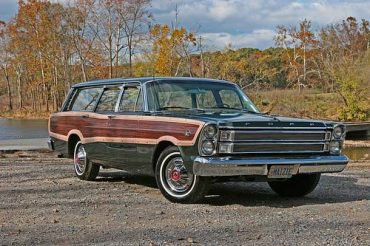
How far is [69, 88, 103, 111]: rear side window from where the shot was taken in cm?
1006

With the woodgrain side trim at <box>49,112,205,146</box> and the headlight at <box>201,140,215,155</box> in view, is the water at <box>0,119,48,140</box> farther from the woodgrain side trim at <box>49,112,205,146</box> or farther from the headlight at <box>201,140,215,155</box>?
the headlight at <box>201,140,215,155</box>

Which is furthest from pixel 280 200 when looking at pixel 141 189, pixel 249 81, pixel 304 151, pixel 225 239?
pixel 249 81

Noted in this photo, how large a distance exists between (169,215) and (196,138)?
999mm

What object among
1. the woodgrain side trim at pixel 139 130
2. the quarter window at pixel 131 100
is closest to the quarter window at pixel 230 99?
the quarter window at pixel 131 100

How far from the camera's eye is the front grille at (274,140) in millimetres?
7223

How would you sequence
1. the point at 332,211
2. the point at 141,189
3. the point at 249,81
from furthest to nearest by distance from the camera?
the point at 249,81 → the point at 141,189 → the point at 332,211

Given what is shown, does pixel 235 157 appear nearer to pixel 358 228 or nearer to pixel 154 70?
pixel 358 228

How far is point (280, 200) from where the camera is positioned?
27.6ft

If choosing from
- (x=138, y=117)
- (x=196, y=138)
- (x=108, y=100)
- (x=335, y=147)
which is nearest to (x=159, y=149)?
(x=138, y=117)

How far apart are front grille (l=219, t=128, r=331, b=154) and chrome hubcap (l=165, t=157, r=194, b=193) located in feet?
2.31

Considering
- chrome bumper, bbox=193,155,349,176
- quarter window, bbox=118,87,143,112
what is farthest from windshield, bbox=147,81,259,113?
chrome bumper, bbox=193,155,349,176

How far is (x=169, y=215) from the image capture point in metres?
6.93

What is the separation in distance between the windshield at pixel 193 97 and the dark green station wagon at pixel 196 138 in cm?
1

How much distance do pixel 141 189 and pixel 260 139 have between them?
8.44 feet
